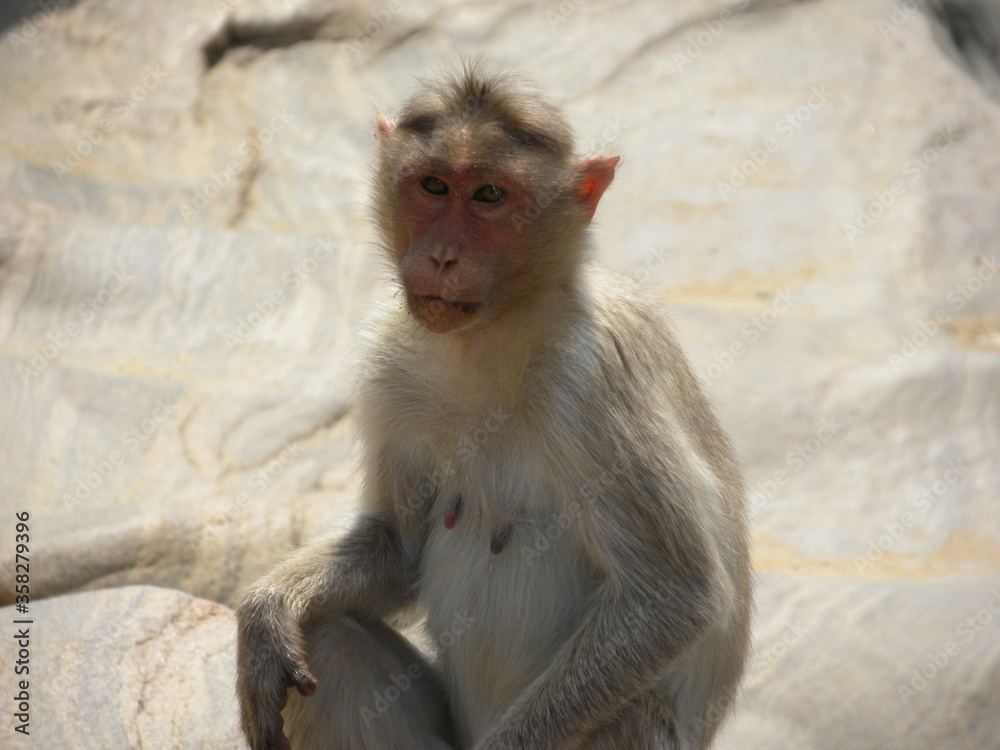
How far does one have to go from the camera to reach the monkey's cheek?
13.7 feet

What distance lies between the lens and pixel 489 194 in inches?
169

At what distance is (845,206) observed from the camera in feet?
29.2

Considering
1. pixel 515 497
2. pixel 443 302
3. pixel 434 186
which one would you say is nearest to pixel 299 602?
pixel 515 497

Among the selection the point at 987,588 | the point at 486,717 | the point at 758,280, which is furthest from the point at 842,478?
the point at 486,717

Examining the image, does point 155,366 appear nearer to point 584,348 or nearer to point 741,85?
point 584,348
